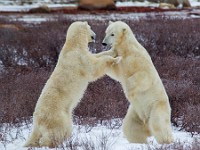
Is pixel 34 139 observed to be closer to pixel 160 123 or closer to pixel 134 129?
pixel 134 129

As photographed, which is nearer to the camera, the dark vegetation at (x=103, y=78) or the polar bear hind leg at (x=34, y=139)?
the polar bear hind leg at (x=34, y=139)

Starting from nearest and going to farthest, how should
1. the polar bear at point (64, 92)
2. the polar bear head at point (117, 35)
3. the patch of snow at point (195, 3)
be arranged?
1. the polar bear at point (64, 92)
2. the polar bear head at point (117, 35)
3. the patch of snow at point (195, 3)

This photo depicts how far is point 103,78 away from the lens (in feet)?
30.1

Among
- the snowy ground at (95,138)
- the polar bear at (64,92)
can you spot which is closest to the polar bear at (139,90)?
the snowy ground at (95,138)

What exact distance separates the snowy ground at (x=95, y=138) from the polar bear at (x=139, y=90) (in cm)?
12

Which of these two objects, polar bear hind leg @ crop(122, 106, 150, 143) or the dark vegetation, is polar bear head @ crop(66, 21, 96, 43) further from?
the dark vegetation

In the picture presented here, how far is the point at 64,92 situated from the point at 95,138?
2.57ft

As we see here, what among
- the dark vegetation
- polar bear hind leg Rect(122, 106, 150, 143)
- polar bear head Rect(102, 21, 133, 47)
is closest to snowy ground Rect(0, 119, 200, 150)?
polar bear hind leg Rect(122, 106, 150, 143)

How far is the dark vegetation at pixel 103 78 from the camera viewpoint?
695 cm

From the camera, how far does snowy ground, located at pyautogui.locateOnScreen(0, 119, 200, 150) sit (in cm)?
Answer: 502

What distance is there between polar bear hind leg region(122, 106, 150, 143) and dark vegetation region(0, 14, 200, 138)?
95cm

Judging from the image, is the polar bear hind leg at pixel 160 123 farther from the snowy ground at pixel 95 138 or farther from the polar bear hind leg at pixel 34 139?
the polar bear hind leg at pixel 34 139

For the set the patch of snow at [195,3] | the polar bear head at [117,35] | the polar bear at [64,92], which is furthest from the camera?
the patch of snow at [195,3]

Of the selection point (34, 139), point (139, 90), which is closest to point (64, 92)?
point (34, 139)
